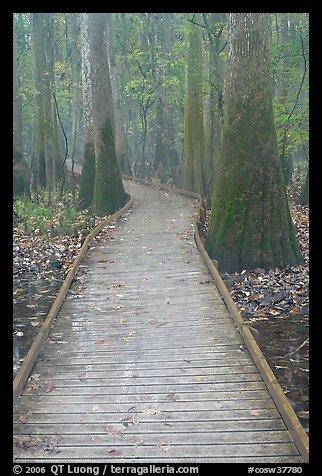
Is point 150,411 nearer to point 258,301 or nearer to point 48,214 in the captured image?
point 258,301

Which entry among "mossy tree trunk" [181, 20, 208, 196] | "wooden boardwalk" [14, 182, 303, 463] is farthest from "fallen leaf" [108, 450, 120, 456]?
Answer: "mossy tree trunk" [181, 20, 208, 196]

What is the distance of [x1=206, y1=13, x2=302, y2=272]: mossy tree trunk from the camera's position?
9.61 m

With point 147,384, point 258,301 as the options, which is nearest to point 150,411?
point 147,384

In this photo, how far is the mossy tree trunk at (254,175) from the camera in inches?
378

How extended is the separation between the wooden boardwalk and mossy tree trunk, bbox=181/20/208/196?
10003 mm

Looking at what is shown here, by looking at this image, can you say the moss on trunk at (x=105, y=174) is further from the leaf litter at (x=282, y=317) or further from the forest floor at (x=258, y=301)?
the leaf litter at (x=282, y=317)

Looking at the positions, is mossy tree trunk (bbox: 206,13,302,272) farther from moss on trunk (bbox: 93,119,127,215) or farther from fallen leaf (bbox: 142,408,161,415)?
moss on trunk (bbox: 93,119,127,215)

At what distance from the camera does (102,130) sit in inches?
565

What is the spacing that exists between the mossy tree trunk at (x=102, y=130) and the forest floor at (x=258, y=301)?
211 cm

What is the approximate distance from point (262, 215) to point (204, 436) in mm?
5927

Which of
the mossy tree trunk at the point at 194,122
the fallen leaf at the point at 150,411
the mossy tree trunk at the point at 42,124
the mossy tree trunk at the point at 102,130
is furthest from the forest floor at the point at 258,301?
the mossy tree trunk at the point at 42,124
